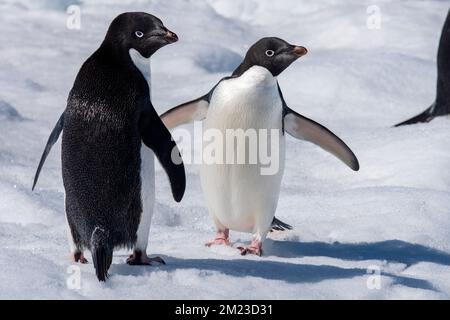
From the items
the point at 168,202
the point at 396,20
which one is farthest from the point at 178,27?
the point at 168,202

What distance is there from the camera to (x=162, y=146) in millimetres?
3182

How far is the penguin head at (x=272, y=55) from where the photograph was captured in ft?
12.0

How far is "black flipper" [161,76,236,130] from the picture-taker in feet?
12.8

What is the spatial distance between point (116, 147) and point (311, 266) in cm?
76

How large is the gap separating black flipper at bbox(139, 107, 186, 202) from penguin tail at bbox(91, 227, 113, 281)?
24 centimetres

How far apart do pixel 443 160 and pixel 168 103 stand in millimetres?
2223

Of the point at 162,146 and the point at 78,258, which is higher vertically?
the point at 162,146

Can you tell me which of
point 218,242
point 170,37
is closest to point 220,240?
point 218,242

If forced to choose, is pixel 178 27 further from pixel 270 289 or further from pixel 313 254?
pixel 270 289

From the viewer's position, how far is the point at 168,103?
22.5ft

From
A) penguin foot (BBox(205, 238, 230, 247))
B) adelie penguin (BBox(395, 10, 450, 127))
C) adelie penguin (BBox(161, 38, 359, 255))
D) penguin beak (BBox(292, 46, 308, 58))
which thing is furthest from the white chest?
adelie penguin (BBox(395, 10, 450, 127))

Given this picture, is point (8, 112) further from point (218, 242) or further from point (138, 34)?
point (138, 34)

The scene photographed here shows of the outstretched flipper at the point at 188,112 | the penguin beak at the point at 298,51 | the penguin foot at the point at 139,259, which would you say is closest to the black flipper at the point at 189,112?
the outstretched flipper at the point at 188,112
